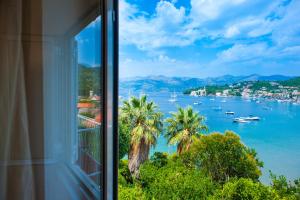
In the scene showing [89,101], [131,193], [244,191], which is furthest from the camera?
[131,193]

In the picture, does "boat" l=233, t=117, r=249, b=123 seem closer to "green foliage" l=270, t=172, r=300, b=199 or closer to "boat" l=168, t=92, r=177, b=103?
"green foliage" l=270, t=172, r=300, b=199

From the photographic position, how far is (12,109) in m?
1.16

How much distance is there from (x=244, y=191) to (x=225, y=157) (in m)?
0.75

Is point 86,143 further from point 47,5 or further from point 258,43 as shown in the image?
point 258,43

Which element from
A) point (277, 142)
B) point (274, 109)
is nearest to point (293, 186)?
point (277, 142)

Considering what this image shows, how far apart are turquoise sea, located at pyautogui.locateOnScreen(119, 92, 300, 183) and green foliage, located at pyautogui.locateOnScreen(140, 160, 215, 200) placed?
120cm

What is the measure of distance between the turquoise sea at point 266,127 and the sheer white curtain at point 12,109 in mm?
3126

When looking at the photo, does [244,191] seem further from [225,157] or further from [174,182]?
[174,182]

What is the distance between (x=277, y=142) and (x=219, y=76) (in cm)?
216

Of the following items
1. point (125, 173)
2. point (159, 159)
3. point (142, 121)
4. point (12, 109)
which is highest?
point (12, 109)

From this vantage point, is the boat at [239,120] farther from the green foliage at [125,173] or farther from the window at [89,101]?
the window at [89,101]

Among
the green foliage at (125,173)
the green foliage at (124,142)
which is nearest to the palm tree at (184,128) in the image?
the green foliage at (124,142)

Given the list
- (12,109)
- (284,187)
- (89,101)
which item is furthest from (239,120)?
(12,109)

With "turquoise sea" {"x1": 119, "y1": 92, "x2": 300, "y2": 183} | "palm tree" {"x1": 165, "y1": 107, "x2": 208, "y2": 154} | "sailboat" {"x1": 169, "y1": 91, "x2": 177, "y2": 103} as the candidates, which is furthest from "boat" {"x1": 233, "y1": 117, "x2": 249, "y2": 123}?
"sailboat" {"x1": 169, "y1": 91, "x2": 177, "y2": 103}
